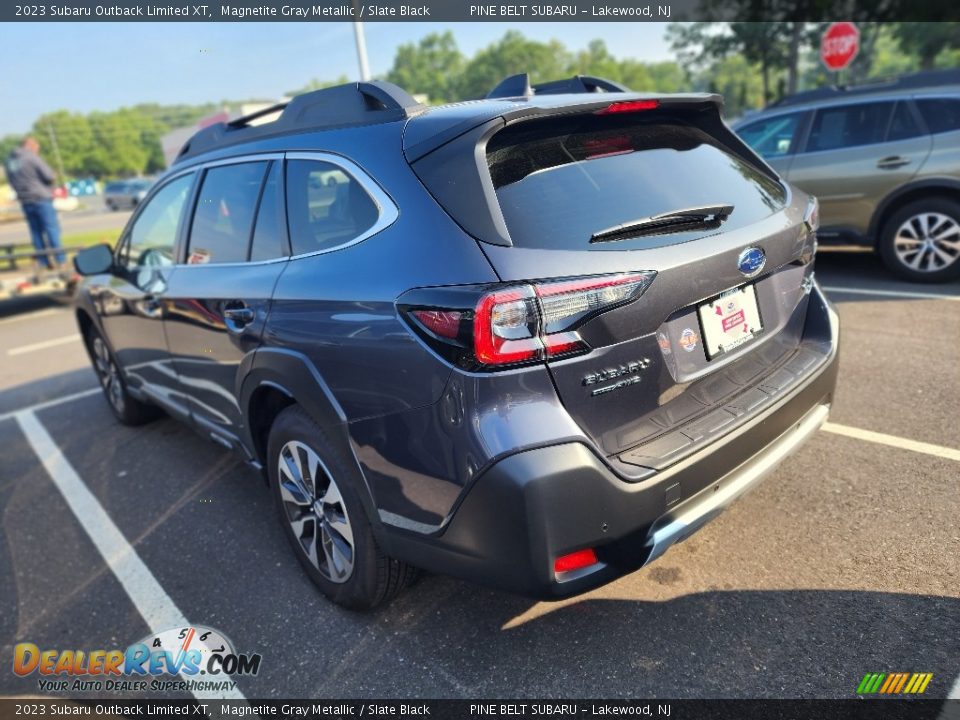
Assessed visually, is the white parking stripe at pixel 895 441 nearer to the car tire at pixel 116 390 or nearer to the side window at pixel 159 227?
the side window at pixel 159 227

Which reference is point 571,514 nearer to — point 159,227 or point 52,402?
point 159,227

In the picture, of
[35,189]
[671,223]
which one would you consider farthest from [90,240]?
[671,223]

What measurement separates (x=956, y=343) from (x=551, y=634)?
3.93m

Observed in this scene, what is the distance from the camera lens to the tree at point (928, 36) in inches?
1278

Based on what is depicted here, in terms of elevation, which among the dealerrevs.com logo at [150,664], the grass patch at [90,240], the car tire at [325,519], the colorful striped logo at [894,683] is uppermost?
the car tire at [325,519]

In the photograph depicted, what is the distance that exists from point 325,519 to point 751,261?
5.98ft

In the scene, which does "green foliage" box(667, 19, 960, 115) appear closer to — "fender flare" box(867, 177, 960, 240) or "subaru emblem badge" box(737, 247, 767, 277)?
"fender flare" box(867, 177, 960, 240)

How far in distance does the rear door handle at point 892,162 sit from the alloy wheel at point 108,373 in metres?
6.79

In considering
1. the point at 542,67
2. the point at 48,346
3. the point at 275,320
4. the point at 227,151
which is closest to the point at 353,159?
the point at 275,320

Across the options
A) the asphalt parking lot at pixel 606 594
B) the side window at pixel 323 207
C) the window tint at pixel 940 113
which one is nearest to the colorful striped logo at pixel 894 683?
the asphalt parking lot at pixel 606 594

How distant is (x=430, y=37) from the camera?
86125 mm

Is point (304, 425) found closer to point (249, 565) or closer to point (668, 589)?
point (249, 565)

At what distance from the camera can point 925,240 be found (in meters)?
6.00

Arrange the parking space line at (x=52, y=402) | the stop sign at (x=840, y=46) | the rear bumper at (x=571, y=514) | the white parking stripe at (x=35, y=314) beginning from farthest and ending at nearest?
1. the stop sign at (x=840, y=46)
2. the white parking stripe at (x=35, y=314)
3. the parking space line at (x=52, y=402)
4. the rear bumper at (x=571, y=514)
